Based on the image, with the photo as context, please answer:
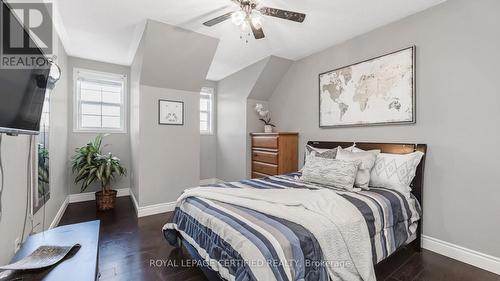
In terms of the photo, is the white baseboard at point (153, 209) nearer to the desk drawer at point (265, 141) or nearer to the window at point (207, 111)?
the desk drawer at point (265, 141)

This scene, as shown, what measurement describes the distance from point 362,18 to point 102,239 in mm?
3942

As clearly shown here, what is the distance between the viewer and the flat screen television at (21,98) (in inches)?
41.4

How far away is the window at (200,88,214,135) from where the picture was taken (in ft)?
17.4

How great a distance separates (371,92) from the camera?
9.39ft

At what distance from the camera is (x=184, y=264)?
6.91ft

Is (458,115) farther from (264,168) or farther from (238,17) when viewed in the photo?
(264,168)

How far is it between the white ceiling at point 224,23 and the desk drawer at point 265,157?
1703 millimetres

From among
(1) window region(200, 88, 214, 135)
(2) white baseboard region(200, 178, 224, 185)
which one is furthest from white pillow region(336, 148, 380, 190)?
(1) window region(200, 88, 214, 135)

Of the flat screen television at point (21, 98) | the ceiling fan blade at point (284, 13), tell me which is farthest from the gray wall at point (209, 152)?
the flat screen television at point (21, 98)

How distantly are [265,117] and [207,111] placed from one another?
1.58m

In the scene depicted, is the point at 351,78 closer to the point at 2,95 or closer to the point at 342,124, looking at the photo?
the point at 342,124

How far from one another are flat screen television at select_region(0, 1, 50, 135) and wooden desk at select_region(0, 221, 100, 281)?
0.69 metres

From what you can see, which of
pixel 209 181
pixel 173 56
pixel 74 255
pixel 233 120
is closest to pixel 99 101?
pixel 173 56

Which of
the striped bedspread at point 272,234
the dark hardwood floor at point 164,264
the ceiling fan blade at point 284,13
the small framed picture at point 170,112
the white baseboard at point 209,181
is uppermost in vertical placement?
the ceiling fan blade at point 284,13
